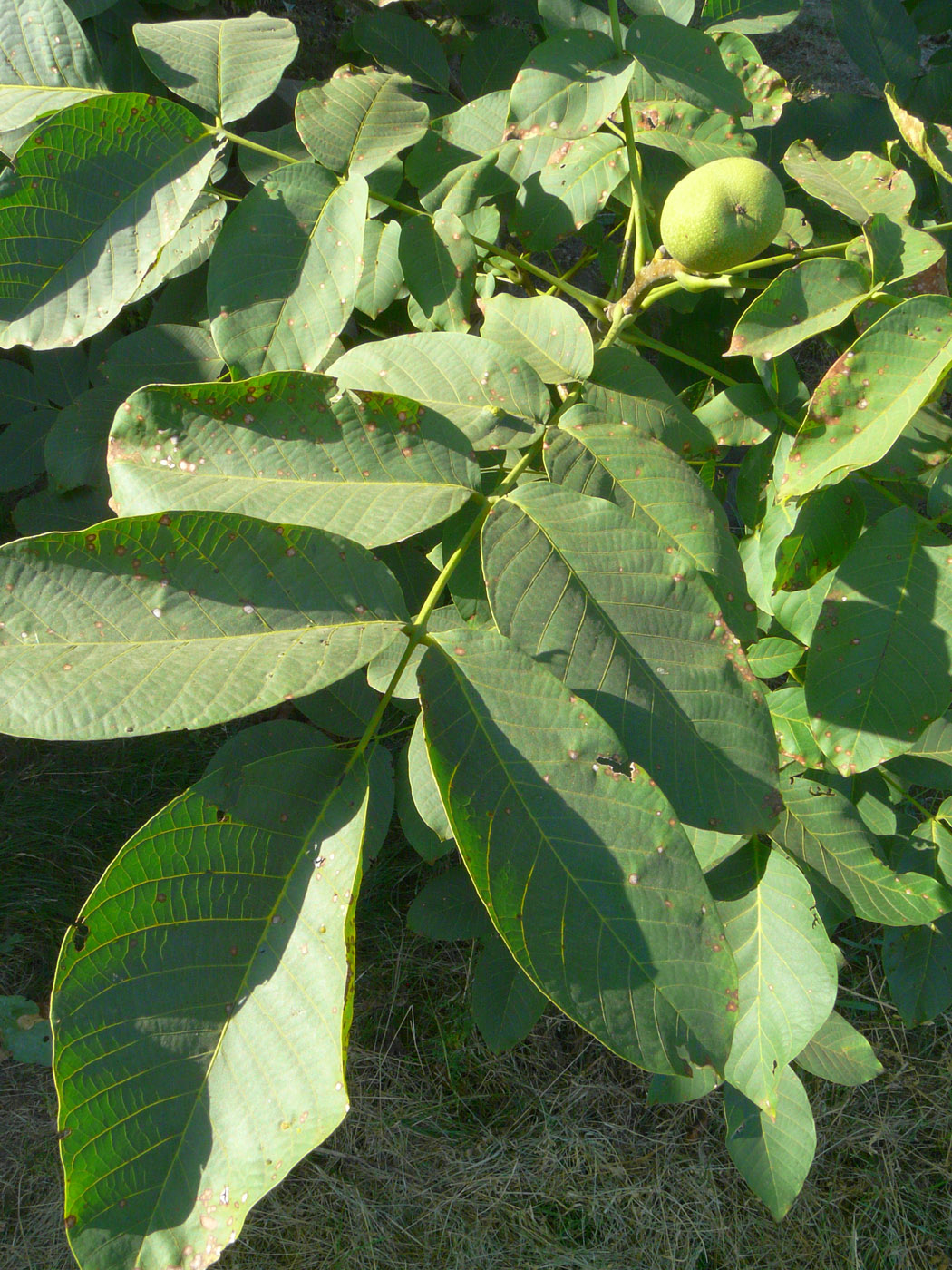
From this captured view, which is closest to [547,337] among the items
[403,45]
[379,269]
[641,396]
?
[641,396]

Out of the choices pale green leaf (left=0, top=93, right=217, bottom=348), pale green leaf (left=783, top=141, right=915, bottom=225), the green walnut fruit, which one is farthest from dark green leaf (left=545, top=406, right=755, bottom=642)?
pale green leaf (left=0, top=93, right=217, bottom=348)

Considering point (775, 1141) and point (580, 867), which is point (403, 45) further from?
point (775, 1141)

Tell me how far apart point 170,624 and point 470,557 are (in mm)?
377

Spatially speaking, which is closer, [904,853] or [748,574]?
[748,574]

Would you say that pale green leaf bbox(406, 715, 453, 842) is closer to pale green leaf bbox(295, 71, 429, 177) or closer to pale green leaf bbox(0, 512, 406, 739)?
pale green leaf bbox(0, 512, 406, 739)

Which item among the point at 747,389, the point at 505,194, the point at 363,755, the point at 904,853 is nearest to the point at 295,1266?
the point at 904,853

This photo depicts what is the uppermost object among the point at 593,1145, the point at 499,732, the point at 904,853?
the point at 499,732

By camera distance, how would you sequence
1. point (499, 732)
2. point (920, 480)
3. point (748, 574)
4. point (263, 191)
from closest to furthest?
point (499, 732), point (263, 191), point (920, 480), point (748, 574)

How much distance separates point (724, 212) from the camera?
1.10 m

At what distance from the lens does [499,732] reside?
0.80m

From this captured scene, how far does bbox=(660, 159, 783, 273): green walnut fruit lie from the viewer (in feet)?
3.60

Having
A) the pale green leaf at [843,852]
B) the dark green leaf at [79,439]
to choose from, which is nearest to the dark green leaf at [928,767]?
the pale green leaf at [843,852]

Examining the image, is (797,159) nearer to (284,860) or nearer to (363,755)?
(363,755)

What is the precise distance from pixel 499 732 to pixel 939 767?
104cm
